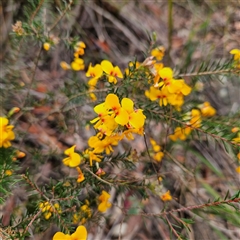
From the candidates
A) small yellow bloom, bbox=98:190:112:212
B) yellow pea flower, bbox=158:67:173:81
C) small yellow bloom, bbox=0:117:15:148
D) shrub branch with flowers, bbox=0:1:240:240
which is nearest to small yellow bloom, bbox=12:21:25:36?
shrub branch with flowers, bbox=0:1:240:240

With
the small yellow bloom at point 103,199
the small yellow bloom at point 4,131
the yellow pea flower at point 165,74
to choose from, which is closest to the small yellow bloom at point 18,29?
the small yellow bloom at point 4,131

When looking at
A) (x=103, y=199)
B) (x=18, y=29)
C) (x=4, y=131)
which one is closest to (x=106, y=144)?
(x=103, y=199)

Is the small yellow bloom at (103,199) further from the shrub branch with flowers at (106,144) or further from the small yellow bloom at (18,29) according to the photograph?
the small yellow bloom at (18,29)

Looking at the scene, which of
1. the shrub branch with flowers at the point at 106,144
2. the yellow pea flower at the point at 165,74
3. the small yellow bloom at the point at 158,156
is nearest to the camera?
the shrub branch with flowers at the point at 106,144

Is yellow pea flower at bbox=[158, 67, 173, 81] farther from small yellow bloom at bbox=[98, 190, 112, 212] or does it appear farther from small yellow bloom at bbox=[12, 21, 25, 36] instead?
small yellow bloom at bbox=[12, 21, 25, 36]

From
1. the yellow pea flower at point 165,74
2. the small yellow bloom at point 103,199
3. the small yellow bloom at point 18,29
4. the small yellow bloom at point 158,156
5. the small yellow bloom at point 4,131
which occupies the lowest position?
the small yellow bloom at point 103,199

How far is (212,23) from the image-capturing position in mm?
3582

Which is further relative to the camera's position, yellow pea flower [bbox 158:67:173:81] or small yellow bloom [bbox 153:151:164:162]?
small yellow bloom [bbox 153:151:164:162]

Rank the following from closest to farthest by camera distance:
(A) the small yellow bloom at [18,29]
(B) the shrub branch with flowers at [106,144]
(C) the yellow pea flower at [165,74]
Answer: (B) the shrub branch with flowers at [106,144]
(C) the yellow pea flower at [165,74]
(A) the small yellow bloom at [18,29]

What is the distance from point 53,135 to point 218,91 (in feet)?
5.00

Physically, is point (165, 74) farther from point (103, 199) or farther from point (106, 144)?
point (103, 199)

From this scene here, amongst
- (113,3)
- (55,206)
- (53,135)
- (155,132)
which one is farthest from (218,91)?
(55,206)

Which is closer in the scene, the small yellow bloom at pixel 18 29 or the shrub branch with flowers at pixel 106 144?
the shrub branch with flowers at pixel 106 144

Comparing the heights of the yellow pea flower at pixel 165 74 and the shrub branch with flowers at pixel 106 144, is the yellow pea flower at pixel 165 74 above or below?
above
